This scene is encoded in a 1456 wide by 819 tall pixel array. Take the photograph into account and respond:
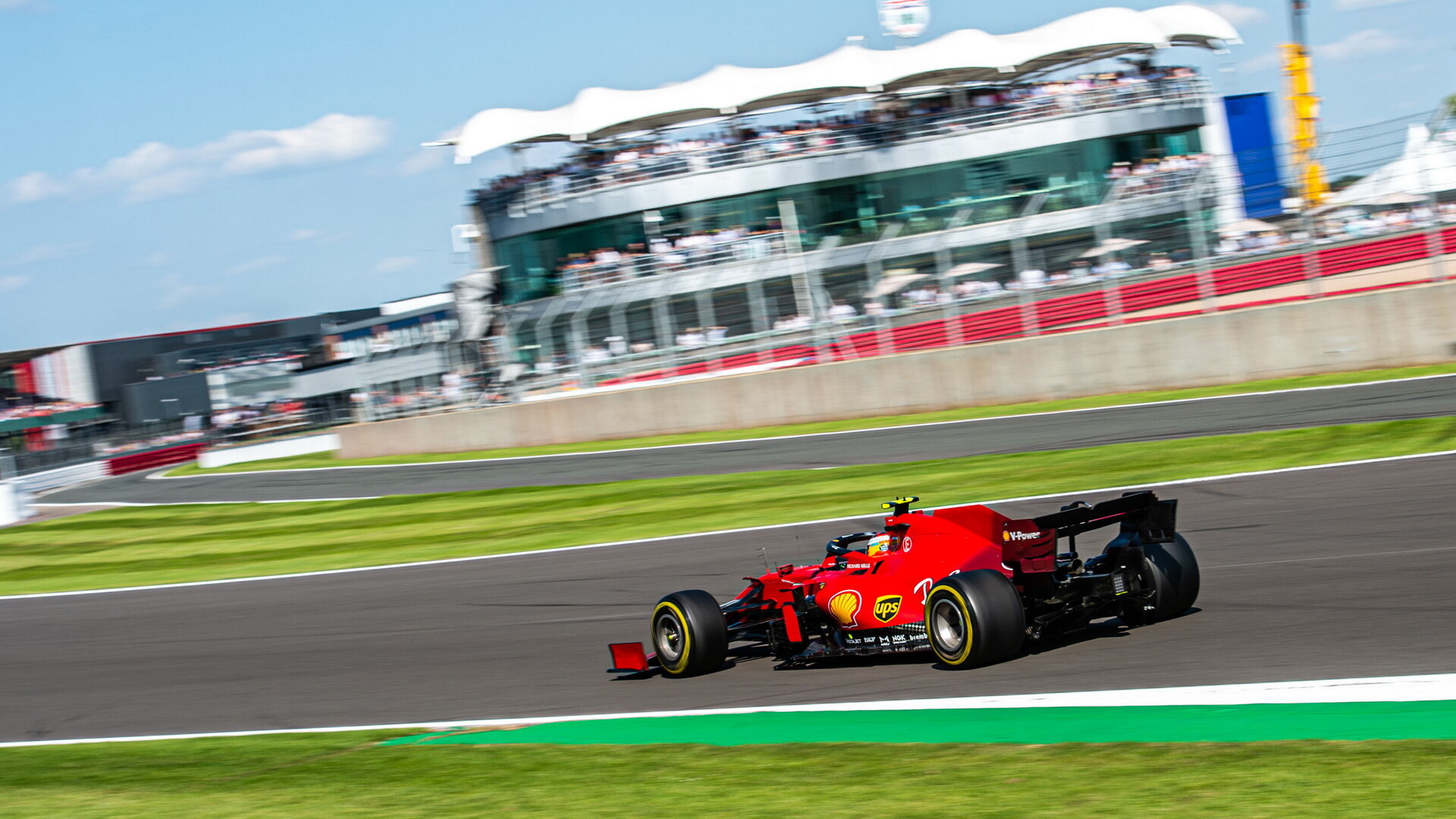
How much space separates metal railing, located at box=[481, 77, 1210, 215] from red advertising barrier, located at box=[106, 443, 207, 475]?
1710 cm

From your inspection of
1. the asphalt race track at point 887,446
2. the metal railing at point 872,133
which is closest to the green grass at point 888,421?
the asphalt race track at point 887,446

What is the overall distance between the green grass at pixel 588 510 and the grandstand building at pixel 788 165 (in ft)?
22.7

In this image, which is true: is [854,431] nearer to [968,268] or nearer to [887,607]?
[968,268]

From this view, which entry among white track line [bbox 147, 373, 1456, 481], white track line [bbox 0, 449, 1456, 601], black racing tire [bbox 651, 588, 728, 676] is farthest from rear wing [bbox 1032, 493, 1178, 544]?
white track line [bbox 147, 373, 1456, 481]

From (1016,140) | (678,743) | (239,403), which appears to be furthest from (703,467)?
(239,403)

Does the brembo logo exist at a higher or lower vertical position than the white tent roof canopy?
lower

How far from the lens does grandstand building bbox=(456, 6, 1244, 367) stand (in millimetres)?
25078

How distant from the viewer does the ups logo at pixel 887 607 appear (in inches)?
270

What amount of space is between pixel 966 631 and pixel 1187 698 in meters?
1.17

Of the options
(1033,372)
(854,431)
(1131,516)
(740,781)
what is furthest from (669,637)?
(1033,372)

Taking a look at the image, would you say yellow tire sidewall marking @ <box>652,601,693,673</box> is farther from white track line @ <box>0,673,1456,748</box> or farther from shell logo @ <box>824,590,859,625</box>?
shell logo @ <box>824,590,859,625</box>

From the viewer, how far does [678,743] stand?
6.15 meters

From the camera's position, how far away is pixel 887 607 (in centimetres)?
690

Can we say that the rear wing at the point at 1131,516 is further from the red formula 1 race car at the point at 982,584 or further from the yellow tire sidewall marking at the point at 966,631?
the yellow tire sidewall marking at the point at 966,631
